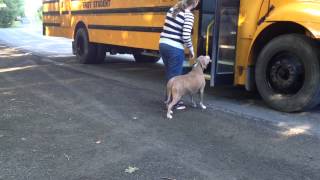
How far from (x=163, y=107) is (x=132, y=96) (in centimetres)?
94

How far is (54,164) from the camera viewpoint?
436 cm

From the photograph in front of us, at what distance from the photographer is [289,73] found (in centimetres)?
623

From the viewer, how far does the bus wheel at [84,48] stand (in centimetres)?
1159

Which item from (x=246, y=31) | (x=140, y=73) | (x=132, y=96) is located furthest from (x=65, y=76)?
(x=246, y=31)

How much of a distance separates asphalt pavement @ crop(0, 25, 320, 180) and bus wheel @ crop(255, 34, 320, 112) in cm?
20

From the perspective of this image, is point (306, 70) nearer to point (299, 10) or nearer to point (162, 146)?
point (299, 10)

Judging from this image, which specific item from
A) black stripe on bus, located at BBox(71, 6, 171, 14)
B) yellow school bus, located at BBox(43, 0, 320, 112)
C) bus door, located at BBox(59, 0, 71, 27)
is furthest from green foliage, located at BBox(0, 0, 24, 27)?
yellow school bus, located at BBox(43, 0, 320, 112)

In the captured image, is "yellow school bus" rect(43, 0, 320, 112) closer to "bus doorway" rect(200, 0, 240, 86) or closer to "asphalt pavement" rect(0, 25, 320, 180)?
"bus doorway" rect(200, 0, 240, 86)

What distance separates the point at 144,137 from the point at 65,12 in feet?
26.1

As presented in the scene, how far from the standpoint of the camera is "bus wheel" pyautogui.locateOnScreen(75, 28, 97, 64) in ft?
38.0

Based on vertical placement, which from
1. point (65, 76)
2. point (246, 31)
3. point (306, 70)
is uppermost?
point (246, 31)

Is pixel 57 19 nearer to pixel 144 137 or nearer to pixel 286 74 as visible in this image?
pixel 286 74

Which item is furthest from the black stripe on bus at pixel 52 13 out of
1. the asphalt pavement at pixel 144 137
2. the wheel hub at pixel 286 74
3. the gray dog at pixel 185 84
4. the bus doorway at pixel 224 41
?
the wheel hub at pixel 286 74

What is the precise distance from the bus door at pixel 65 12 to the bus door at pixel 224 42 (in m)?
6.18
